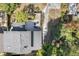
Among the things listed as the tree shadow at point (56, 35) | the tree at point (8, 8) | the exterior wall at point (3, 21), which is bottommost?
the tree shadow at point (56, 35)

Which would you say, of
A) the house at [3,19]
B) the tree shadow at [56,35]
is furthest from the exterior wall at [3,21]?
the tree shadow at [56,35]

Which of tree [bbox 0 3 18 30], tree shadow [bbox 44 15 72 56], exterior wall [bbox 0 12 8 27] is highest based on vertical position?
tree [bbox 0 3 18 30]

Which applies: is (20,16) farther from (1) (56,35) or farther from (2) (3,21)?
(1) (56,35)

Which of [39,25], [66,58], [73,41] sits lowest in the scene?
[66,58]

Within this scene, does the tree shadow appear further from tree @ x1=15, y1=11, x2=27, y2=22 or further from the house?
the house

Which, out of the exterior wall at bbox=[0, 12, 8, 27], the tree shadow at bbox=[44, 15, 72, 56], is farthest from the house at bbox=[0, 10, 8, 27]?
the tree shadow at bbox=[44, 15, 72, 56]

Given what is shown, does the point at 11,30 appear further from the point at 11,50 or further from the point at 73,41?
the point at 73,41

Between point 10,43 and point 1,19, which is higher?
point 1,19

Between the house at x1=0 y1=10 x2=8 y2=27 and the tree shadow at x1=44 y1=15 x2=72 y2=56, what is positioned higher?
the house at x1=0 y1=10 x2=8 y2=27

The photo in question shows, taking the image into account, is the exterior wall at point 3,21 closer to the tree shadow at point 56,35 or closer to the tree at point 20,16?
the tree at point 20,16

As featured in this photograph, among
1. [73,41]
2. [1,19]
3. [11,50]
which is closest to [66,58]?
[73,41]
